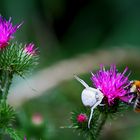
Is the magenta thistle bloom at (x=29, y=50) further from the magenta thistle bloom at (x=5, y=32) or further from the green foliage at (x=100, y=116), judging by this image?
the green foliage at (x=100, y=116)

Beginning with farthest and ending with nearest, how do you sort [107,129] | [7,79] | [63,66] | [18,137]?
[63,66]
[107,129]
[7,79]
[18,137]

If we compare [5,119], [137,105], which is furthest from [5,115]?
[137,105]

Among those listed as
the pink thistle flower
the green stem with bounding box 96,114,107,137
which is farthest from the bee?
the pink thistle flower

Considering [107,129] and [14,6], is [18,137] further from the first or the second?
[14,6]

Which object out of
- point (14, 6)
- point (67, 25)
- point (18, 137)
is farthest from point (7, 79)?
point (67, 25)

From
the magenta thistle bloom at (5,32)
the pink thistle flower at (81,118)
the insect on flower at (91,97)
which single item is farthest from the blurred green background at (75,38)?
the insect on flower at (91,97)

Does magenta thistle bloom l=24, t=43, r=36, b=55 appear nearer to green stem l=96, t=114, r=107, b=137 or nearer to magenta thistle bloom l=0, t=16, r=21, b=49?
magenta thistle bloom l=0, t=16, r=21, b=49
